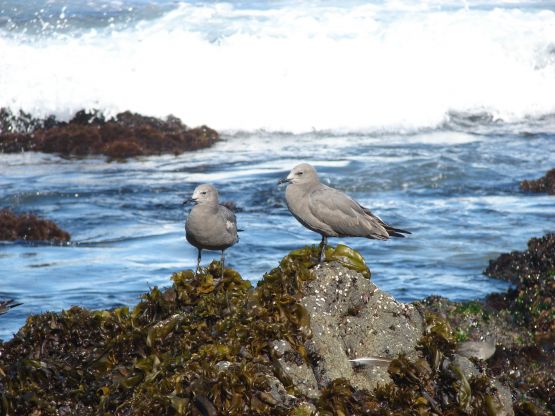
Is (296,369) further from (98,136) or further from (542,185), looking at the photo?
(98,136)

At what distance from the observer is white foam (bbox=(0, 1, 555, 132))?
78.1 ft

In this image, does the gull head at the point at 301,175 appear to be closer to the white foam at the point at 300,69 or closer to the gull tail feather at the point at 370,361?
the gull tail feather at the point at 370,361

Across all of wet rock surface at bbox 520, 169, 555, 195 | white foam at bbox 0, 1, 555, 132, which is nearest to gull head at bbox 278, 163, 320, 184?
wet rock surface at bbox 520, 169, 555, 195

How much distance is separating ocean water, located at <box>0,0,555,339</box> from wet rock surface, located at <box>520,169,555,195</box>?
25 cm

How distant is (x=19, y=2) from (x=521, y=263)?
29.0m

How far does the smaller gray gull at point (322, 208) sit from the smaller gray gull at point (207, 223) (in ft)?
1.60

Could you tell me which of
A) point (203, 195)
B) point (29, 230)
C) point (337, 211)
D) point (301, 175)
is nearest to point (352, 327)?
point (337, 211)

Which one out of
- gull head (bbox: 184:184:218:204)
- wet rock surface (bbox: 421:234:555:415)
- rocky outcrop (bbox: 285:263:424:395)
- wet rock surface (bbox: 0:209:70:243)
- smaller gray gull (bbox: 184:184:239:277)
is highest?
gull head (bbox: 184:184:218:204)

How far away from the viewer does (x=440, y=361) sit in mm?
5047

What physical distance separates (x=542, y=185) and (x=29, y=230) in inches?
316

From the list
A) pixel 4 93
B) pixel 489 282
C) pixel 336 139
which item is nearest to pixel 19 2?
pixel 4 93

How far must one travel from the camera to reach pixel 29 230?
492 inches

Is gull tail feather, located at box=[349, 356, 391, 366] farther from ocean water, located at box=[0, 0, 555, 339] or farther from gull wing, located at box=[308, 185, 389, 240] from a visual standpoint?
ocean water, located at box=[0, 0, 555, 339]

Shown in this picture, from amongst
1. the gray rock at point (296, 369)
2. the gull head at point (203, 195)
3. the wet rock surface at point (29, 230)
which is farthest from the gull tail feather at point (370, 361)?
the wet rock surface at point (29, 230)
